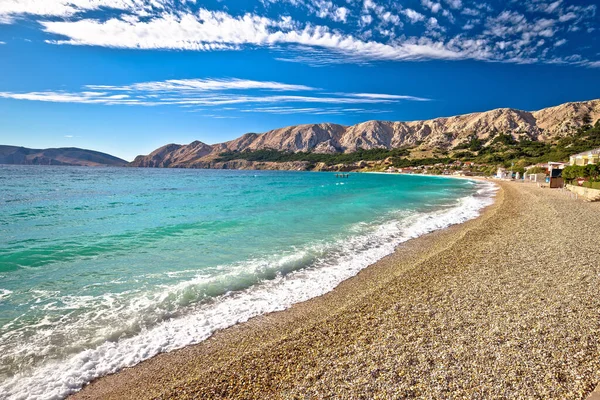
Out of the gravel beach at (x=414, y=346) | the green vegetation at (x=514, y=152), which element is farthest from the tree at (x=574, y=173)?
the green vegetation at (x=514, y=152)

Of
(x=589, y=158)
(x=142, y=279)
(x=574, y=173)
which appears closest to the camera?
(x=142, y=279)

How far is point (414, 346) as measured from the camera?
5.06m

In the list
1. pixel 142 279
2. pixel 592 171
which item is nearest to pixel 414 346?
pixel 142 279

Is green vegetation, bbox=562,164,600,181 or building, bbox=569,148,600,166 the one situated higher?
building, bbox=569,148,600,166

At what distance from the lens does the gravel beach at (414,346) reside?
4.19 meters

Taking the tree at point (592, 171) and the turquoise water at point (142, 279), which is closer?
the turquoise water at point (142, 279)

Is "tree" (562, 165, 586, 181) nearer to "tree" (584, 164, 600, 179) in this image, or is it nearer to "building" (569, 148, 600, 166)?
"tree" (584, 164, 600, 179)

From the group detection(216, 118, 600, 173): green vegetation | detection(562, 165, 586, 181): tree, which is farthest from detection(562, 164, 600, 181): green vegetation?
detection(216, 118, 600, 173): green vegetation

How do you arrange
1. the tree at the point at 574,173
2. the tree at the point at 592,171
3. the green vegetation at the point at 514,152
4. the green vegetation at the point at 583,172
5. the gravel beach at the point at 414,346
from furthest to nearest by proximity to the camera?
the green vegetation at the point at 514,152 < the tree at the point at 574,173 < the green vegetation at the point at 583,172 < the tree at the point at 592,171 < the gravel beach at the point at 414,346

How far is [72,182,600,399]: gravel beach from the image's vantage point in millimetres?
4191

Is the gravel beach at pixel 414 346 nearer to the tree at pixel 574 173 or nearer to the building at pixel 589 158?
the tree at pixel 574 173

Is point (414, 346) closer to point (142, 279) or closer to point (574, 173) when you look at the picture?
point (142, 279)

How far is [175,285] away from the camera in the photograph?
920 cm

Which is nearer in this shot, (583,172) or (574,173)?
(583,172)
